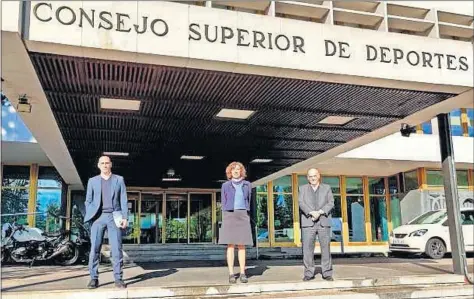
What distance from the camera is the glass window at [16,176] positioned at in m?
17.4

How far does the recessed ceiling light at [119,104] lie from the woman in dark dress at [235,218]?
226 cm

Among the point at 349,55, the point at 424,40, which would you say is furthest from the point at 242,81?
the point at 424,40

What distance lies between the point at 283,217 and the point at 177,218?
433 cm

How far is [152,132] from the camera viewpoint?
10.4 m

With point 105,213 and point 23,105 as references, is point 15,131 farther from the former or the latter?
point 105,213

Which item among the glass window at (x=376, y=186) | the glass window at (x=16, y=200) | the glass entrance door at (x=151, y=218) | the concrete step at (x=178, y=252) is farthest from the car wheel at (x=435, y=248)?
the glass window at (x=16, y=200)

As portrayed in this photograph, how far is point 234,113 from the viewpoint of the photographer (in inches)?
354

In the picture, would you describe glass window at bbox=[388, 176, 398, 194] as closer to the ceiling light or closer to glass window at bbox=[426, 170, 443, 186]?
glass window at bbox=[426, 170, 443, 186]

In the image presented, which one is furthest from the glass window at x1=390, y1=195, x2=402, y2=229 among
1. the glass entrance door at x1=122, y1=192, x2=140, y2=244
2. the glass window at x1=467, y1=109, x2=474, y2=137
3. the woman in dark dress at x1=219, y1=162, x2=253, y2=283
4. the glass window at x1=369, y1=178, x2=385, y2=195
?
the woman in dark dress at x1=219, y1=162, x2=253, y2=283

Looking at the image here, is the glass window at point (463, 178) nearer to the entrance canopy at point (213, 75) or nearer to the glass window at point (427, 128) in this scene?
the glass window at point (427, 128)

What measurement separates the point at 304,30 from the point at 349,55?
29.9 inches

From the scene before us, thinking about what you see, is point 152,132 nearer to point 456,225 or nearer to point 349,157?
point 456,225

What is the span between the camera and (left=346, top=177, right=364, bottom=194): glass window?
849 inches

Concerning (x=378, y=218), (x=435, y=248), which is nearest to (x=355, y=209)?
(x=378, y=218)
